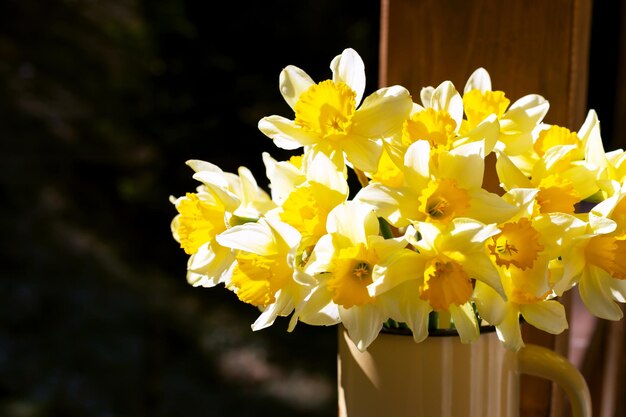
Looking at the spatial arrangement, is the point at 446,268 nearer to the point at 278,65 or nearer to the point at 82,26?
the point at 278,65

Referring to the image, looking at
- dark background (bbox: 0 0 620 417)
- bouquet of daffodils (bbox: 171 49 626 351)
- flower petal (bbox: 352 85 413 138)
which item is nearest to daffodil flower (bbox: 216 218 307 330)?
bouquet of daffodils (bbox: 171 49 626 351)

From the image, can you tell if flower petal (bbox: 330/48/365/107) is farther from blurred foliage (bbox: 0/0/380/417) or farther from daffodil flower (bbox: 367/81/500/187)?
blurred foliage (bbox: 0/0/380/417)

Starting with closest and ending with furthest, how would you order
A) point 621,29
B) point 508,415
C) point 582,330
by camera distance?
1. point 508,415
2. point 582,330
3. point 621,29

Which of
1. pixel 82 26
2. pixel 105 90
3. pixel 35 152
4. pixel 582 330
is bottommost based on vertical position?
pixel 582 330

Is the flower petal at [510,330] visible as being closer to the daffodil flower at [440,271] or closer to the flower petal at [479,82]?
the daffodil flower at [440,271]

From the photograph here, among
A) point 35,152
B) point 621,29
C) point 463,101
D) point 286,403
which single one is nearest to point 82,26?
point 35,152

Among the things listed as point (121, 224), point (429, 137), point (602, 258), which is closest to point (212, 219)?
point (429, 137)
